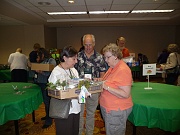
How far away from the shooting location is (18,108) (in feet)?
6.76

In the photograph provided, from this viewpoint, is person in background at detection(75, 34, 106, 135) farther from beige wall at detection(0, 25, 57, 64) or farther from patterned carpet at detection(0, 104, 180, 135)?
beige wall at detection(0, 25, 57, 64)

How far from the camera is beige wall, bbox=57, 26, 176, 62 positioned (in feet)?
29.0

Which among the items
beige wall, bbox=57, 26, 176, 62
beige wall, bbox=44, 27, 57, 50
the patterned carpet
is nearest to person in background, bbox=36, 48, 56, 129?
the patterned carpet

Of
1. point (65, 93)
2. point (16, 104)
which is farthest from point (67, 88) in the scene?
point (16, 104)

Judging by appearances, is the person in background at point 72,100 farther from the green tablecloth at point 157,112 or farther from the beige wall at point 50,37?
the beige wall at point 50,37

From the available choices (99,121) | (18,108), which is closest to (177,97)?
(99,121)

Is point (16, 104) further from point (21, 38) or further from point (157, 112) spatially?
point (21, 38)

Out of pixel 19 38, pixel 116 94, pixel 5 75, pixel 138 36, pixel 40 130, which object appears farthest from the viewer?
pixel 138 36

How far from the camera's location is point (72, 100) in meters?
1.56

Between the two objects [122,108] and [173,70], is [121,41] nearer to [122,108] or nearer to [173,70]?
[173,70]

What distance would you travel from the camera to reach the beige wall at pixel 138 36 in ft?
29.0

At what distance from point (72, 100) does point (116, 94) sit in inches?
17.3

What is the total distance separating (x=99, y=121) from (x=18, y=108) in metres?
1.71

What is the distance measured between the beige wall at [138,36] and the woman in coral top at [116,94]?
7608mm
